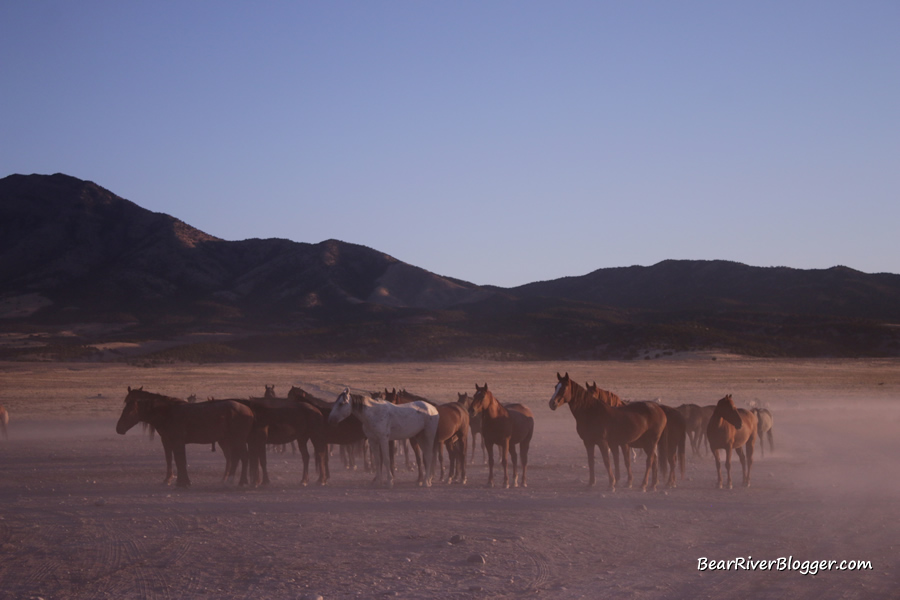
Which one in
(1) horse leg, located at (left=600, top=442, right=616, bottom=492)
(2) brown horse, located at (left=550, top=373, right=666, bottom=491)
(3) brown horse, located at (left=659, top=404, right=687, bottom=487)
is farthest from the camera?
(3) brown horse, located at (left=659, top=404, right=687, bottom=487)

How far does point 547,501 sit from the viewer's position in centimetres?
1300

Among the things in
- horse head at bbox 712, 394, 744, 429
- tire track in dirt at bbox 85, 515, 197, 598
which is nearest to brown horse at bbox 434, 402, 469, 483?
horse head at bbox 712, 394, 744, 429

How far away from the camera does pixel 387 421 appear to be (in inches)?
584

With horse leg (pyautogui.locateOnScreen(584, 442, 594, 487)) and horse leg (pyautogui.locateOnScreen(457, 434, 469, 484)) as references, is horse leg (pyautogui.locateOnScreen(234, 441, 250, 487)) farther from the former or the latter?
horse leg (pyautogui.locateOnScreen(584, 442, 594, 487))

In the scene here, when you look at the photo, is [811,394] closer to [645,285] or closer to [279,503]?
[279,503]

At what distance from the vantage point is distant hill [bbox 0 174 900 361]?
248ft

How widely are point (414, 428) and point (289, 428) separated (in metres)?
2.38

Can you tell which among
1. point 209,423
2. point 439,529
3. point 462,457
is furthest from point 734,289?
point 439,529

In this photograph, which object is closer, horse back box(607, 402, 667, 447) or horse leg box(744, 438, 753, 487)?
horse back box(607, 402, 667, 447)

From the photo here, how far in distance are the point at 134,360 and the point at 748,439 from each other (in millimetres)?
55927

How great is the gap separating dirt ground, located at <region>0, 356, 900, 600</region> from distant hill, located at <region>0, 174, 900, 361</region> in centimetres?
5156

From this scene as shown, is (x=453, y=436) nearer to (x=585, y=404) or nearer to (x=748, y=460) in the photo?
(x=585, y=404)

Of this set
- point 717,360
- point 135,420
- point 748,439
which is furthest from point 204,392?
point 717,360

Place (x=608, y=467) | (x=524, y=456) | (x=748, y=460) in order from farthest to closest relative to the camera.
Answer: (x=524, y=456) → (x=748, y=460) → (x=608, y=467)
